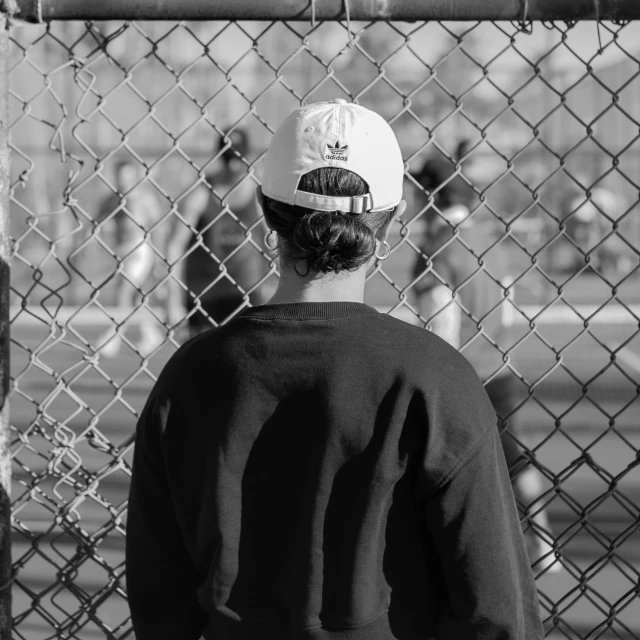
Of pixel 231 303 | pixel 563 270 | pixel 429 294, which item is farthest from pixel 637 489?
pixel 563 270

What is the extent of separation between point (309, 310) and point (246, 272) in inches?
158

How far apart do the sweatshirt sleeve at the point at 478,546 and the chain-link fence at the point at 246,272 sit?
0.96 m

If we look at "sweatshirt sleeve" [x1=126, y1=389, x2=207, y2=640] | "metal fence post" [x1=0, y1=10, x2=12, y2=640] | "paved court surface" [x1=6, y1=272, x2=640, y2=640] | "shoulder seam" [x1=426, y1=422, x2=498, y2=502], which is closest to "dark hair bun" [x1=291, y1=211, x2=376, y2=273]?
"shoulder seam" [x1=426, y1=422, x2=498, y2=502]

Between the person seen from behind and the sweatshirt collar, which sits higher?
the sweatshirt collar

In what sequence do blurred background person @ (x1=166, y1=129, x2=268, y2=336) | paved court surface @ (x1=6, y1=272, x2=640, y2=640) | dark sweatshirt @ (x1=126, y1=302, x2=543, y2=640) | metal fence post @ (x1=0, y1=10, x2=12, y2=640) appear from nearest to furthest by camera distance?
1. dark sweatshirt @ (x1=126, y1=302, x2=543, y2=640)
2. metal fence post @ (x1=0, y1=10, x2=12, y2=640)
3. paved court surface @ (x1=6, y1=272, x2=640, y2=640)
4. blurred background person @ (x1=166, y1=129, x2=268, y2=336)

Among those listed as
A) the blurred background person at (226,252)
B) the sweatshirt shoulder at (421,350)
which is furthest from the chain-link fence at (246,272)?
the sweatshirt shoulder at (421,350)

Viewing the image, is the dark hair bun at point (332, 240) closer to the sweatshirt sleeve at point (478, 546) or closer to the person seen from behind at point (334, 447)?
the person seen from behind at point (334, 447)

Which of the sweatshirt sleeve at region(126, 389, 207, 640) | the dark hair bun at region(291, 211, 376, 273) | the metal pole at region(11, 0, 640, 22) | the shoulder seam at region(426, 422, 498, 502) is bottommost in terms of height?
the sweatshirt sleeve at region(126, 389, 207, 640)

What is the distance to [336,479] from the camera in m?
1.47

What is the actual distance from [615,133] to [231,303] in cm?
1585

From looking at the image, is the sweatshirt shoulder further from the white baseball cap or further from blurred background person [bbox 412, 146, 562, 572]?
blurred background person [bbox 412, 146, 562, 572]

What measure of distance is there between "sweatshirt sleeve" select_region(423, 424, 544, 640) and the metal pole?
106cm

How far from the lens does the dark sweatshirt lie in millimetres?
1431

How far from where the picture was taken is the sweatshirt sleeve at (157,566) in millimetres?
1633
